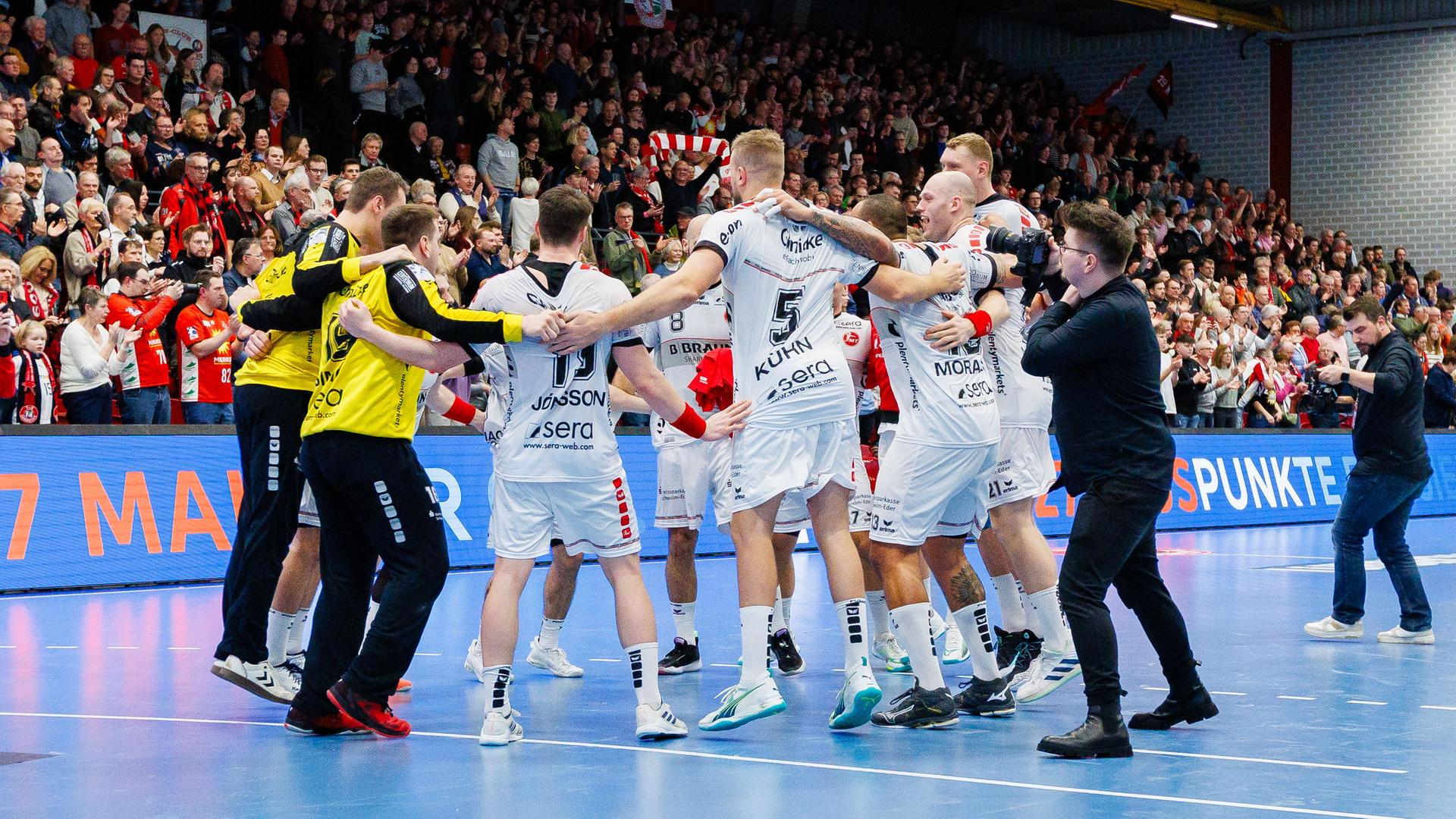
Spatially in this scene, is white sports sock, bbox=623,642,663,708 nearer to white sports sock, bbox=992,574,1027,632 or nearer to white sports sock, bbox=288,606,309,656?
white sports sock, bbox=288,606,309,656

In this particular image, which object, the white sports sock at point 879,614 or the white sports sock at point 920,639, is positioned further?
the white sports sock at point 879,614

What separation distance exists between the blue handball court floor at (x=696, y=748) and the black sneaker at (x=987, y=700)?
0.08m

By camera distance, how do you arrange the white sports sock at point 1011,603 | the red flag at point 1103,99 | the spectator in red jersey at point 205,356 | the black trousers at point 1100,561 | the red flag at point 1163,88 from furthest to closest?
the red flag at point 1163,88, the red flag at point 1103,99, the spectator in red jersey at point 205,356, the white sports sock at point 1011,603, the black trousers at point 1100,561

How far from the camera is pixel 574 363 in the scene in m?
6.48

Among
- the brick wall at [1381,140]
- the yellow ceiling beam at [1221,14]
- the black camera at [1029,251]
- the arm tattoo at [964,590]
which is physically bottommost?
the arm tattoo at [964,590]

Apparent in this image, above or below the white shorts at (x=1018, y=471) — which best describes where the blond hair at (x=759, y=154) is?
above

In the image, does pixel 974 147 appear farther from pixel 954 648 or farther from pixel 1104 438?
pixel 954 648

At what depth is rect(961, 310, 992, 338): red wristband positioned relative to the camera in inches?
279

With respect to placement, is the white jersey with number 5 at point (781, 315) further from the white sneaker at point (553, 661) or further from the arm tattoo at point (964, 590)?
the white sneaker at point (553, 661)

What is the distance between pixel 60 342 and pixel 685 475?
7.18 meters

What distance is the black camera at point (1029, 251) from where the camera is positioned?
6.91 m

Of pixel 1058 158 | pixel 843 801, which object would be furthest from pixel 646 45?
pixel 843 801

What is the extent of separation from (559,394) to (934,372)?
1.73 meters

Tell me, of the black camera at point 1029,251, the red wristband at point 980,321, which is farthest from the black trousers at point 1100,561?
the black camera at point 1029,251
